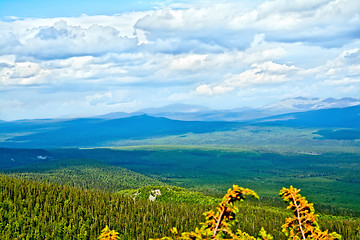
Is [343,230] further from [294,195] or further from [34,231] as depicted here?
[294,195]

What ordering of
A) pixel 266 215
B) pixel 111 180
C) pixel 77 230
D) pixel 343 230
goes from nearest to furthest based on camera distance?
pixel 77 230 → pixel 343 230 → pixel 266 215 → pixel 111 180

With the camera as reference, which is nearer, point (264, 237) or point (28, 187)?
point (264, 237)

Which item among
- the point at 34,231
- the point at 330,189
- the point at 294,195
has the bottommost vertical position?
the point at 330,189

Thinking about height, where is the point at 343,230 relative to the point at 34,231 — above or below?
below

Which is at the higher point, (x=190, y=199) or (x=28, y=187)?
(x=28, y=187)

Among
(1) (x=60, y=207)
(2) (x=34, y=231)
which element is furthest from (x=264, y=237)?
(1) (x=60, y=207)

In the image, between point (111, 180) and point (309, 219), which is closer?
point (309, 219)

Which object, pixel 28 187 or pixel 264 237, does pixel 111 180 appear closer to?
pixel 28 187

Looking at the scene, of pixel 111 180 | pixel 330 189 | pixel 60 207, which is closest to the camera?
pixel 60 207

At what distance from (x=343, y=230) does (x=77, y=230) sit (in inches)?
1603

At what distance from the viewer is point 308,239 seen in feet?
43.0

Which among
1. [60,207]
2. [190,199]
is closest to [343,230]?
[190,199]

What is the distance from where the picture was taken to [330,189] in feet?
575

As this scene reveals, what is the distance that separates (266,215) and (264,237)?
60.1 m
